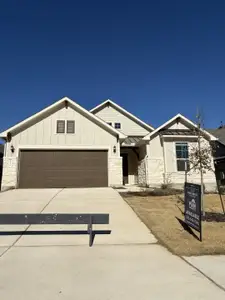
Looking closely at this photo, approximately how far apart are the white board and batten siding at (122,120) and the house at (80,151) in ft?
13.5

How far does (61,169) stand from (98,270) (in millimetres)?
13706

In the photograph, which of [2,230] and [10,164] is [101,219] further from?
[10,164]

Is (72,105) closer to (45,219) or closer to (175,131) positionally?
(175,131)

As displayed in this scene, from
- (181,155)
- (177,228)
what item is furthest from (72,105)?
(177,228)

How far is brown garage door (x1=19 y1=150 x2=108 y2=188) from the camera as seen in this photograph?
1706 cm

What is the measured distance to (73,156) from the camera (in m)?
17.8

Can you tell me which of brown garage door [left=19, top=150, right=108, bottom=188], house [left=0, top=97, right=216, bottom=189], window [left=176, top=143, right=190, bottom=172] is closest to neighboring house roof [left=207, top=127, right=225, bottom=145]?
house [left=0, top=97, right=216, bottom=189]

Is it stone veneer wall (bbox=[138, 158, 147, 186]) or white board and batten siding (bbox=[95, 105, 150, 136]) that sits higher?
white board and batten siding (bbox=[95, 105, 150, 136])

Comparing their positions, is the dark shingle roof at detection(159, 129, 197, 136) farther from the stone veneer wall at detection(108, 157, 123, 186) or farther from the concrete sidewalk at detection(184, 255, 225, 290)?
the concrete sidewalk at detection(184, 255, 225, 290)

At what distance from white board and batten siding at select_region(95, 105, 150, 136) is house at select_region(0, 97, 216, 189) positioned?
4118 mm

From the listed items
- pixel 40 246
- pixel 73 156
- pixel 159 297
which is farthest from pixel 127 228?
pixel 73 156

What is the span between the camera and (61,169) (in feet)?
57.2

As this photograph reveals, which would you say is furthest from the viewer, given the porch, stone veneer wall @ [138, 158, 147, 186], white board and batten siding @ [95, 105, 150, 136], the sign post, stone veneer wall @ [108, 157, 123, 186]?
white board and batten siding @ [95, 105, 150, 136]

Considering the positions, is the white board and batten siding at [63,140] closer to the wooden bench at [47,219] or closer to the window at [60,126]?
the window at [60,126]
